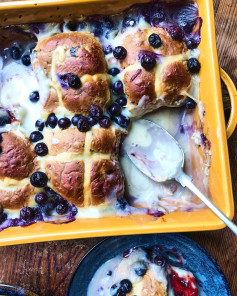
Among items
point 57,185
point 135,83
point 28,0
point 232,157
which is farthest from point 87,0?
point 232,157

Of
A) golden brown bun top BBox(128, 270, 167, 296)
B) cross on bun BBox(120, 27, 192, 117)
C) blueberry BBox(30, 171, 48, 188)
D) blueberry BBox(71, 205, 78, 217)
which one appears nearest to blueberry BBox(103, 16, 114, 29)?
cross on bun BBox(120, 27, 192, 117)

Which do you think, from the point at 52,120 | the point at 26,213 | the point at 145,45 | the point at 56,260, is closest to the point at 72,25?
the point at 145,45

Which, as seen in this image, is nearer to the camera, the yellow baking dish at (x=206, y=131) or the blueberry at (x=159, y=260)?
the yellow baking dish at (x=206, y=131)

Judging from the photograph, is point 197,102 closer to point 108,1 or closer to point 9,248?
point 108,1

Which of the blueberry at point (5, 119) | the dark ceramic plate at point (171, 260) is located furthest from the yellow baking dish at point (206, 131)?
the blueberry at point (5, 119)

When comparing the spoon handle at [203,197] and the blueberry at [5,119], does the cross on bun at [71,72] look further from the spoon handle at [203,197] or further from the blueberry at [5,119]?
the spoon handle at [203,197]
